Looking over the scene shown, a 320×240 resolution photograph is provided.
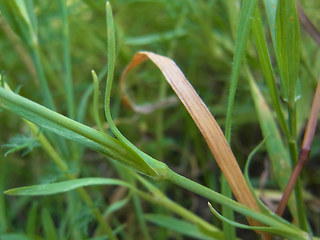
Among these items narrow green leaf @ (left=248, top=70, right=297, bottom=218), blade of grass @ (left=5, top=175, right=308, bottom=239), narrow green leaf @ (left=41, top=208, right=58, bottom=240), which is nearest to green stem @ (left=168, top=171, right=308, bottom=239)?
blade of grass @ (left=5, top=175, right=308, bottom=239)

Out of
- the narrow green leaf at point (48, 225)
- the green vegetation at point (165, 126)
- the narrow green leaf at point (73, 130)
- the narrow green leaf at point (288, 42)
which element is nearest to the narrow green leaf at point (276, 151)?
the green vegetation at point (165, 126)

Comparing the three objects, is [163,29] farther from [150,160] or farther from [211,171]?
[150,160]

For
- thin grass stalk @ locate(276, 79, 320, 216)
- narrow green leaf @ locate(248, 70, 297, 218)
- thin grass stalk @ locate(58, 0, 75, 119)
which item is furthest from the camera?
thin grass stalk @ locate(58, 0, 75, 119)

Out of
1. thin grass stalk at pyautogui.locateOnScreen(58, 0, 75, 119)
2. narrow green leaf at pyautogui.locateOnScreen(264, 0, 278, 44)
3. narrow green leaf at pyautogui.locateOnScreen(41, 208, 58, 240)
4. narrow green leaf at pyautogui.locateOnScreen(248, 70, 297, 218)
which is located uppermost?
narrow green leaf at pyautogui.locateOnScreen(264, 0, 278, 44)

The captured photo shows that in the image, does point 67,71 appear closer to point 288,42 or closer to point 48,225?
point 48,225

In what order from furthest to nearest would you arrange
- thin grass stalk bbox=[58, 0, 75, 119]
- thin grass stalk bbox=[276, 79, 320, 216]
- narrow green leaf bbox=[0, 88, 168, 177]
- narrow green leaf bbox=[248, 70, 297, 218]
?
thin grass stalk bbox=[58, 0, 75, 119] < narrow green leaf bbox=[248, 70, 297, 218] < thin grass stalk bbox=[276, 79, 320, 216] < narrow green leaf bbox=[0, 88, 168, 177]

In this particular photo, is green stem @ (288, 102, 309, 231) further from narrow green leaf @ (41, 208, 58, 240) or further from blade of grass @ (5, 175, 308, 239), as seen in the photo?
narrow green leaf @ (41, 208, 58, 240)

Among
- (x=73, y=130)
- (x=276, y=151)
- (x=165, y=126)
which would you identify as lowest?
(x=165, y=126)

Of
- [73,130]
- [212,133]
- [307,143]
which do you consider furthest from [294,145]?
[73,130]

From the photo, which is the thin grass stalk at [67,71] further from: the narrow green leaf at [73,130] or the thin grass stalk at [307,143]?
the thin grass stalk at [307,143]
